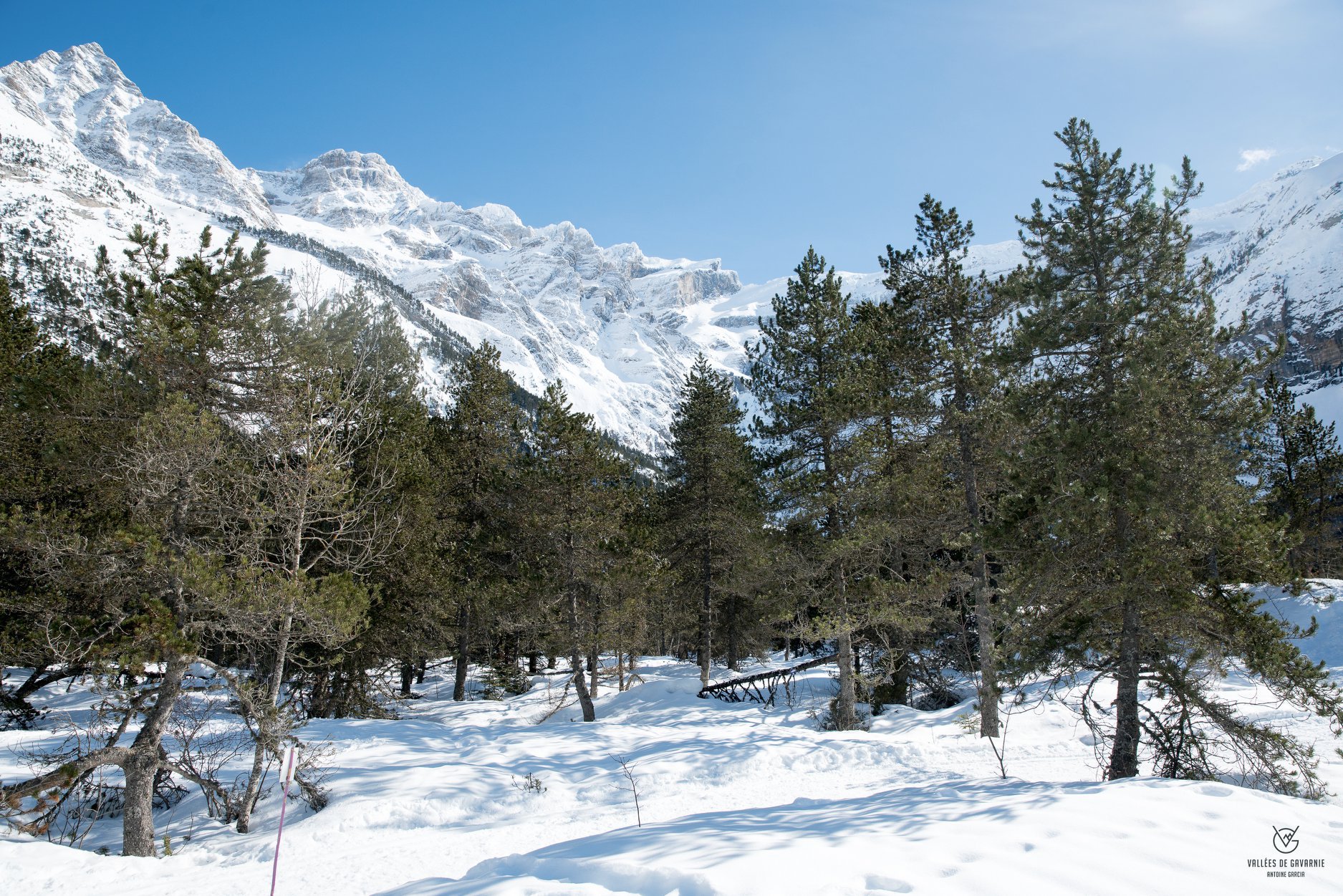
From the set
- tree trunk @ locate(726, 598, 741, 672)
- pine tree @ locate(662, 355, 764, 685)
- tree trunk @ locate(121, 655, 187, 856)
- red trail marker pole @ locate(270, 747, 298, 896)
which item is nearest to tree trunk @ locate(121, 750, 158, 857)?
tree trunk @ locate(121, 655, 187, 856)

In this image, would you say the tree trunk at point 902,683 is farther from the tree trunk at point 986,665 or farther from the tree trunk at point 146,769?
the tree trunk at point 146,769

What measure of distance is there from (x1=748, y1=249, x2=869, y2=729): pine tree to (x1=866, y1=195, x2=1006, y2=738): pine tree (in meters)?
1.35

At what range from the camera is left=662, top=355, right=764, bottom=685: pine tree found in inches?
882

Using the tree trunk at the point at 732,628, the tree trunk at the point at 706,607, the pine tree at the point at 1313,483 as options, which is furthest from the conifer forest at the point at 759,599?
the tree trunk at the point at 732,628

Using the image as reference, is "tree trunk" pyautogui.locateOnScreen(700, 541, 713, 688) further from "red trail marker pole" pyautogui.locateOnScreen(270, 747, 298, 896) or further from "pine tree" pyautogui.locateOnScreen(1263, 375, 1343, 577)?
"pine tree" pyautogui.locateOnScreen(1263, 375, 1343, 577)

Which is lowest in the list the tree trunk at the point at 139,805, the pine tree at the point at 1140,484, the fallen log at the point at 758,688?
the fallen log at the point at 758,688

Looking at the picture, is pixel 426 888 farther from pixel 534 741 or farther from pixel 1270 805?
pixel 534 741

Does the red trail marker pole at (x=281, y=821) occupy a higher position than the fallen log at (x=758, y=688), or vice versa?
the red trail marker pole at (x=281, y=821)

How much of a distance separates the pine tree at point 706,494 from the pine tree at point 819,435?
14.9 ft

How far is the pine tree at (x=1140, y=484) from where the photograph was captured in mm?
7664

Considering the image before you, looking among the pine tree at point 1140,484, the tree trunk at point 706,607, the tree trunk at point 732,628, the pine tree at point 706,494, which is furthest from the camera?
the tree trunk at point 732,628

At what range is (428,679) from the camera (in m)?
32.5

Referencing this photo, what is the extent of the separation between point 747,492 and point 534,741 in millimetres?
7757

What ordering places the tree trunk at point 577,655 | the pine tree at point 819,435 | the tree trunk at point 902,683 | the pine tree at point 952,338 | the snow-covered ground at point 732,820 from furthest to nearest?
the tree trunk at point 902,683 < the tree trunk at point 577,655 < the pine tree at point 819,435 < the pine tree at point 952,338 < the snow-covered ground at point 732,820
